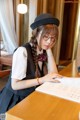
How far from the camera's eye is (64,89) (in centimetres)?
104

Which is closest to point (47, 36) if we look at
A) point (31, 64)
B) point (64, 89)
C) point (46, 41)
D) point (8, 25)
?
point (46, 41)

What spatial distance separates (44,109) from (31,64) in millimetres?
449

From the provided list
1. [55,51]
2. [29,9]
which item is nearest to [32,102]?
[29,9]

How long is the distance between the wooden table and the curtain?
243 cm

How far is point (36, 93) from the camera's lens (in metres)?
0.98

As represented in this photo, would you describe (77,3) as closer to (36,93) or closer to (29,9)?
(29,9)

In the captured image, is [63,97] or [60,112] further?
[63,97]

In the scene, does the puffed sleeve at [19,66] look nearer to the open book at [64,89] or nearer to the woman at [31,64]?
the woman at [31,64]

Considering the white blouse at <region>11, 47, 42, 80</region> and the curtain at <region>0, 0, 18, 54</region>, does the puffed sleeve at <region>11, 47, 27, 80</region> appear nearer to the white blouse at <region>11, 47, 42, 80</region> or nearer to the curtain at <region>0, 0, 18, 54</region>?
the white blouse at <region>11, 47, 42, 80</region>

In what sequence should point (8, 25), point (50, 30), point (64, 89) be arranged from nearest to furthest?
point (64, 89)
point (50, 30)
point (8, 25)

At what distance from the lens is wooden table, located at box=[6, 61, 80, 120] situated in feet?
2.46

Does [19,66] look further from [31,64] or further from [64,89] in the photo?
[64,89]

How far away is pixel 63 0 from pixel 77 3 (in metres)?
0.35

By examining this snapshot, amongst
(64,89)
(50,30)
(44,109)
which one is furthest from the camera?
(50,30)
